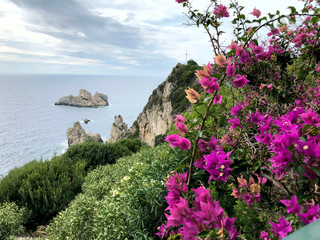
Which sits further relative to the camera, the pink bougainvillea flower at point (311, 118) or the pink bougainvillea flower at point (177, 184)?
A: the pink bougainvillea flower at point (177, 184)

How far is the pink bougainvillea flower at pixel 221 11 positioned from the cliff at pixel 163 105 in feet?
62.9

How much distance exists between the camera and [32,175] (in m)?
6.58

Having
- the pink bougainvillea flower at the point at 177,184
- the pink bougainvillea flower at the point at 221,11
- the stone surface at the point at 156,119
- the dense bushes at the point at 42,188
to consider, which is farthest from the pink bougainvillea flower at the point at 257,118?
the stone surface at the point at 156,119

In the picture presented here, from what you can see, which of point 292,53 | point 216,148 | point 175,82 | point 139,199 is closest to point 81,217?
point 139,199

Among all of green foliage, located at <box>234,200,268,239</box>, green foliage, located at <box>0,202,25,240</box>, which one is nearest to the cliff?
green foliage, located at <box>0,202,25,240</box>

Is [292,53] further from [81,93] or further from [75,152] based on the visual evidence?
[81,93]

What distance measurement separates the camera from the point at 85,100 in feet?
284

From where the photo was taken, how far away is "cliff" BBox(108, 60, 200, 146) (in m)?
26.0

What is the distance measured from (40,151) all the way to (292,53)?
5275cm

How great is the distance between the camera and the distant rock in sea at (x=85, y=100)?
8650 cm

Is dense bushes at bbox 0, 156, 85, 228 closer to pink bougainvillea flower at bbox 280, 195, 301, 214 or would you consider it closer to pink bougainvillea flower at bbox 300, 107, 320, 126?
pink bougainvillea flower at bbox 280, 195, 301, 214

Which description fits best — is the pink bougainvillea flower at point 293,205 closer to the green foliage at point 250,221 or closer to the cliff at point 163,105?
the green foliage at point 250,221

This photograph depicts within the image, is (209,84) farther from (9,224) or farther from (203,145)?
(9,224)

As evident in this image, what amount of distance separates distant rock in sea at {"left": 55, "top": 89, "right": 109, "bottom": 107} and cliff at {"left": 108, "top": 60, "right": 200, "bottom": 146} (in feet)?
189
